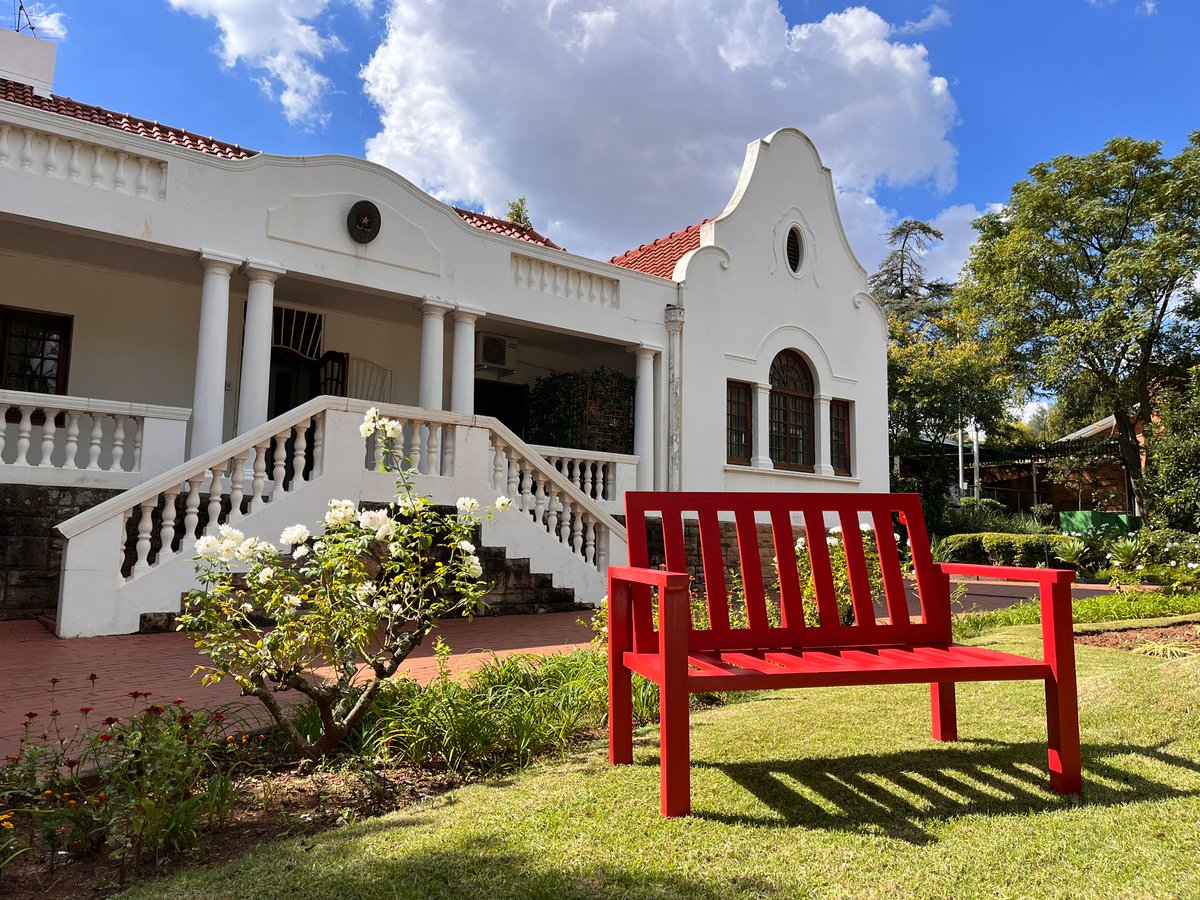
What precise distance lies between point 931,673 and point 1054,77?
9848 mm

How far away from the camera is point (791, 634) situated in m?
3.43

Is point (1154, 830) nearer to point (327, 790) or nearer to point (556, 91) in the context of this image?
point (327, 790)

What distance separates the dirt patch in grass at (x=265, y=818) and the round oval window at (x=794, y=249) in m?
13.8

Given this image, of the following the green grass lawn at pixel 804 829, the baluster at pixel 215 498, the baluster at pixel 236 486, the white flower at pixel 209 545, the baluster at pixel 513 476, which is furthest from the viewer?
the baluster at pixel 513 476

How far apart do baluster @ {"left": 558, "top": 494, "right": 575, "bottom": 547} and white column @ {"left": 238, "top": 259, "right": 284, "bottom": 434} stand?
11.7ft

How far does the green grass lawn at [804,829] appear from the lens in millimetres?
2195

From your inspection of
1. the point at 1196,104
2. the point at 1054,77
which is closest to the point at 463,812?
the point at 1054,77

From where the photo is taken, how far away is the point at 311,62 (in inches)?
435

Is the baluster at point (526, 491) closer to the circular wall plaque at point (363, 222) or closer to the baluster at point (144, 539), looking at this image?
the circular wall plaque at point (363, 222)

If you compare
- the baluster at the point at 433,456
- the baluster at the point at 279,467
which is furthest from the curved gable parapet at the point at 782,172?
the baluster at the point at 279,467

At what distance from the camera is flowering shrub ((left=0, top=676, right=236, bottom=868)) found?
8.09 feet

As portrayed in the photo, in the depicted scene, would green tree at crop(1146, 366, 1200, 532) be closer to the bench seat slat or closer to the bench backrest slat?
the bench backrest slat

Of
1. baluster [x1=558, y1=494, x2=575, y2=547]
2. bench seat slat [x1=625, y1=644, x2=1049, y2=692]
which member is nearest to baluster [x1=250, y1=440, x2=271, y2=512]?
baluster [x1=558, y1=494, x2=575, y2=547]

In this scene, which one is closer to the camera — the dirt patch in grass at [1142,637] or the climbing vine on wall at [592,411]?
the dirt patch in grass at [1142,637]
